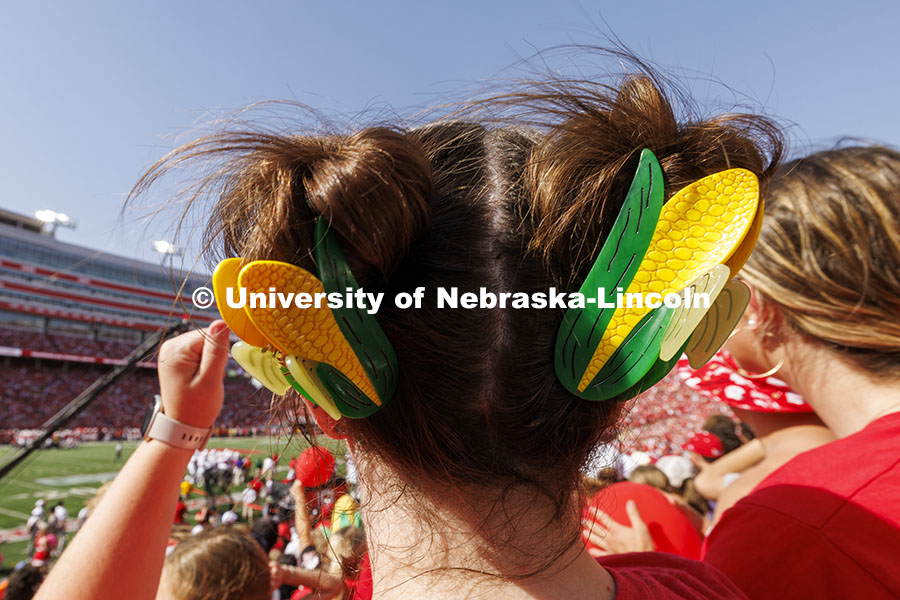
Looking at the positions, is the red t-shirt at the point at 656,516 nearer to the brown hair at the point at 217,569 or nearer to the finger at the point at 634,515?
the finger at the point at 634,515

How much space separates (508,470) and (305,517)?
0.72 metres

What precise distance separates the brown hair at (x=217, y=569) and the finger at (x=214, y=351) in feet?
3.83

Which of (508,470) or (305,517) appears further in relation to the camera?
(305,517)

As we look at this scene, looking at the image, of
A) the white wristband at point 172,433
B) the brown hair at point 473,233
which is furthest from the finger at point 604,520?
Answer: the white wristband at point 172,433

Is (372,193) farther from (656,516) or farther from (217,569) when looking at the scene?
(217,569)

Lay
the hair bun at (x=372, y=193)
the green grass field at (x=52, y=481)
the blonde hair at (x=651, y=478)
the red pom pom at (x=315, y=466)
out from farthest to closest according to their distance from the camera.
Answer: the green grass field at (x=52, y=481) < the blonde hair at (x=651, y=478) < the red pom pom at (x=315, y=466) < the hair bun at (x=372, y=193)

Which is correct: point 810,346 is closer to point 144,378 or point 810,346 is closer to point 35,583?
point 35,583

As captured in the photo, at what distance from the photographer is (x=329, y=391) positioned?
61 cm

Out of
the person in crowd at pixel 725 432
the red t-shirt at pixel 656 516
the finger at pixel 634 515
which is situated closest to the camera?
the finger at pixel 634 515

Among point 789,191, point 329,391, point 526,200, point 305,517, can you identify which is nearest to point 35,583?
point 305,517

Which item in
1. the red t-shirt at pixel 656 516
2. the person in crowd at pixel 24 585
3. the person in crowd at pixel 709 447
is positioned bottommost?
the person in crowd at pixel 24 585

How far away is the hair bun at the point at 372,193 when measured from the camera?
0.55 m
